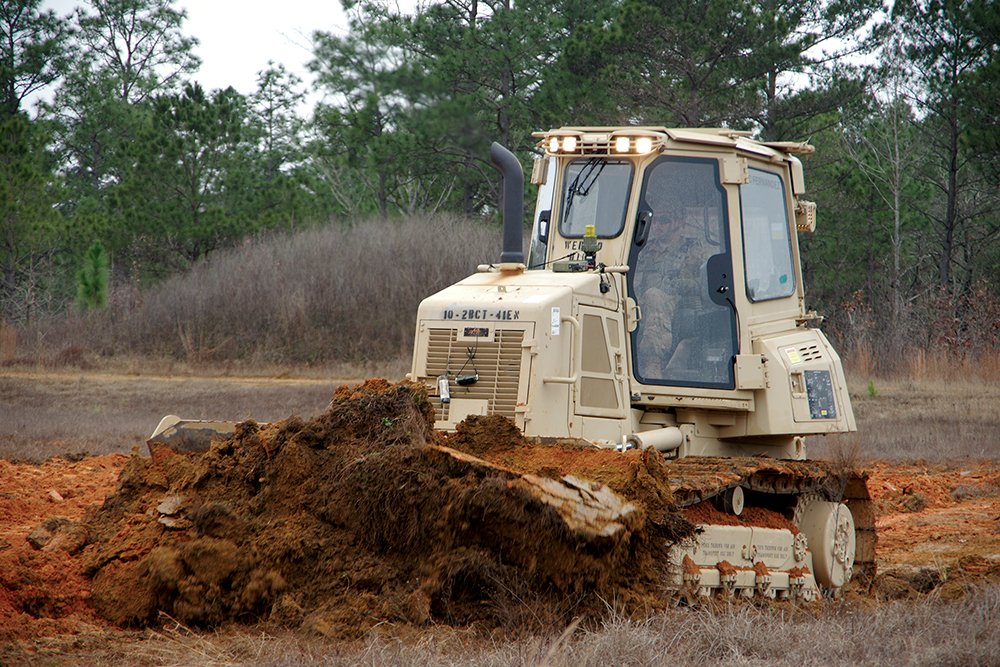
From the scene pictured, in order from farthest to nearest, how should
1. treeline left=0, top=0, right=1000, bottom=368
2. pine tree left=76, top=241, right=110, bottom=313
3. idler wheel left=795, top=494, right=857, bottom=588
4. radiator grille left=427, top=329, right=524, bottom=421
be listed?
pine tree left=76, top=241, right=110, bottom=313 < treeline left=0, top=0, right=1000, bottom=368 < idler wheel left=795, top=494, right=857, bottom=588 < radiator grille left=427, top=329, right=524, bottom=421

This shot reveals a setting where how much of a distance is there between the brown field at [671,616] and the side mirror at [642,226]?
219cm

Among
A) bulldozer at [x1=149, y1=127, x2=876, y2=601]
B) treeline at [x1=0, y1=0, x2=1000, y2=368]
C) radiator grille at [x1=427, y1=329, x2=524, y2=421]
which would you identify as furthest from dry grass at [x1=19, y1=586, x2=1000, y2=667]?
treeline at [x1=0, y1=0, x2=1000, y2=368]

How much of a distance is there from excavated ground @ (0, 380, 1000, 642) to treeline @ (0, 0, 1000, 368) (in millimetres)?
13638

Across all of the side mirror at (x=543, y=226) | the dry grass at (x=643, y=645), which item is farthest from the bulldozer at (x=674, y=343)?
the dry grass at (x=643, y=645)

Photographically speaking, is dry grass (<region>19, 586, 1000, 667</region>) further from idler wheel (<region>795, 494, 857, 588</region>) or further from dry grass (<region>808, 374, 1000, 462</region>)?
dry grass (<region>808, 374, 1000, 462</region>)

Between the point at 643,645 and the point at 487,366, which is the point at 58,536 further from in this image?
the point at 643,645

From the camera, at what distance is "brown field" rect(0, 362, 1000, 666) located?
4.21 m

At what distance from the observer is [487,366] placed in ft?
19.2

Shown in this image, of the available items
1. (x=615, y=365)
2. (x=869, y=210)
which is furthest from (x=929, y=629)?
(x=869, y=210)

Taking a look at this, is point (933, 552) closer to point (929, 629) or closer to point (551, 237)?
point (929, 629)

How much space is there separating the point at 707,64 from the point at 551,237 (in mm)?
17150

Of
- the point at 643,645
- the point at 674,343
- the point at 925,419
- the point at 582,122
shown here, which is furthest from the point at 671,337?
the point at 582,122

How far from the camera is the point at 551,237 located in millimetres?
6934

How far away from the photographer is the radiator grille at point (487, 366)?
5.77 metres
